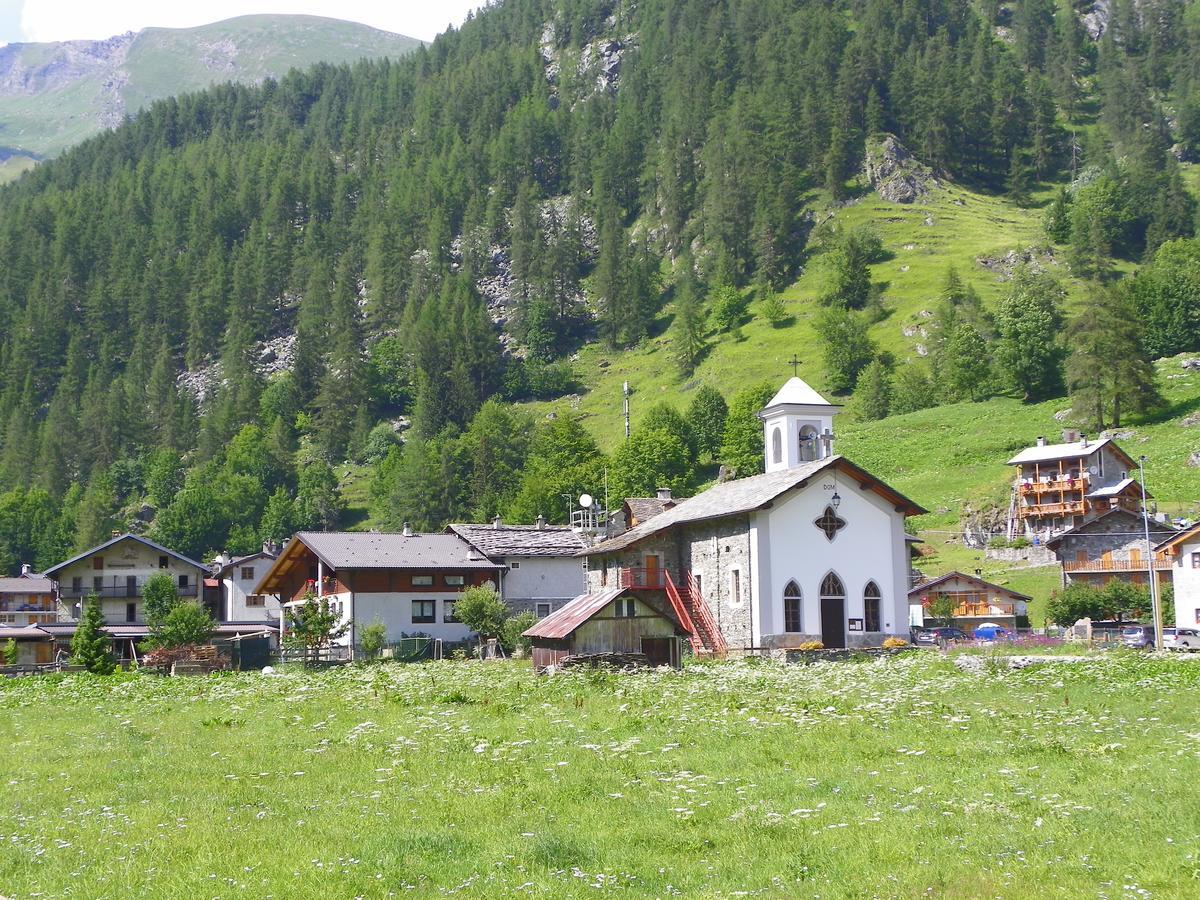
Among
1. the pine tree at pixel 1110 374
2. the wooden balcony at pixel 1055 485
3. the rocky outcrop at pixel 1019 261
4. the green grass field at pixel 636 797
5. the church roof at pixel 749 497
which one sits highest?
the rocky outcrop at pixel 1019 261

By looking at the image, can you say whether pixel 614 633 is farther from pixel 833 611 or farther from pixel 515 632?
pixel 515 632

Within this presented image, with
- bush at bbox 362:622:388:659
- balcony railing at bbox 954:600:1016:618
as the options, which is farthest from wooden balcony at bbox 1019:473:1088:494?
bush at bbox 362:622:388:659

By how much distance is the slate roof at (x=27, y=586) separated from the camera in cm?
10181

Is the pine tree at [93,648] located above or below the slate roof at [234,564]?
below

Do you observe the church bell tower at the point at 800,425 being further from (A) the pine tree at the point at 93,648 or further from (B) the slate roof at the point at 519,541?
(A) the pine tree at the point at 93,648

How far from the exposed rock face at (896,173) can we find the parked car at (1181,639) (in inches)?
5583

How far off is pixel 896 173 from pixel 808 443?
5654 inches

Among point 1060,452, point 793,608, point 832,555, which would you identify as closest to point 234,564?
point 1060,452

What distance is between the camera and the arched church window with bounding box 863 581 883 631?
53688 millimetres

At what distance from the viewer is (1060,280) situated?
14862 centimetres

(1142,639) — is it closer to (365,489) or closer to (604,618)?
(604,618)

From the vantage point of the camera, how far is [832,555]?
5341cm

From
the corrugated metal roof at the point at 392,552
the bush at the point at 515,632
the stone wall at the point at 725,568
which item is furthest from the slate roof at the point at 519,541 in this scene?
the stone wall at the point at 725,568

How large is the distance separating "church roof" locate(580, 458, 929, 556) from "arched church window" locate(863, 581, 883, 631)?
350 cm
